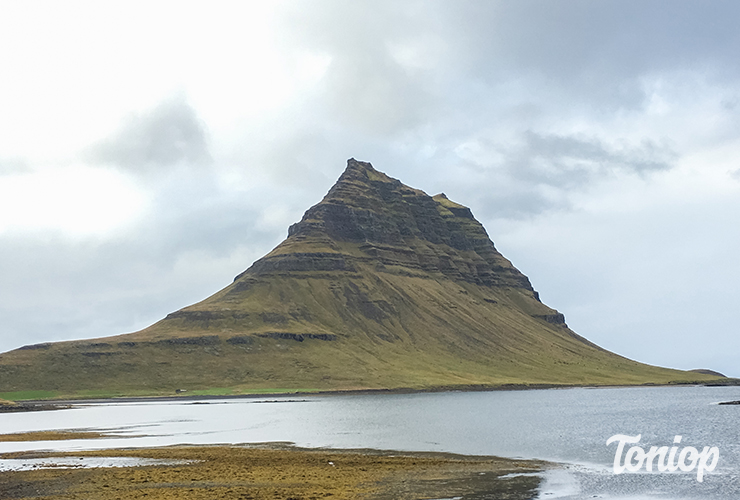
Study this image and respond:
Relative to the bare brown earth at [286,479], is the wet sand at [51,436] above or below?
below

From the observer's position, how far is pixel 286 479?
164ft

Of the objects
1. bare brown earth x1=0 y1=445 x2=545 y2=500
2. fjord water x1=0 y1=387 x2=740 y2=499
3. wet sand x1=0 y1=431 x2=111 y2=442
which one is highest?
bare brown earth x1=0 y1=445 x2=545 y2=500

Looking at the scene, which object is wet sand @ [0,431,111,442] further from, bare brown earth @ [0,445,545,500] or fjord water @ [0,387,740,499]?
bare brown earth @ [0,445,545,500]

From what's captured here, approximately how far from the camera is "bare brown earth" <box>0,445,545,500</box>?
143 ft

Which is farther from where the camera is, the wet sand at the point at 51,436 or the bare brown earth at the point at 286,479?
the wet sand at the point at 51,436

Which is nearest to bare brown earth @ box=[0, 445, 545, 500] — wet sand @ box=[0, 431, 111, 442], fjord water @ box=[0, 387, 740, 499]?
fjord water @ box=[0, 387, 740, 499]

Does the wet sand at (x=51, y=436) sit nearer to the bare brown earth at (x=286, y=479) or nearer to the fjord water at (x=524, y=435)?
the fjord water at (x=524, y=435)

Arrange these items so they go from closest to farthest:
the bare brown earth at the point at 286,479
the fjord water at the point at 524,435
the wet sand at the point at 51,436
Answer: the bare brown earth at the point at 286,479
the fjord water at the point at 524,435
the wet sand at the point at 51,436

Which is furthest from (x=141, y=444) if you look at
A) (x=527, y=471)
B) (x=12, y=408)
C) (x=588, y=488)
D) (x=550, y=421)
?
(x=12, y=408)

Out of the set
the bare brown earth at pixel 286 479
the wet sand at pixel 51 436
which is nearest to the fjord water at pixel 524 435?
the wet sand at pixel 51 436

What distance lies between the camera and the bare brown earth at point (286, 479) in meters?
43.7

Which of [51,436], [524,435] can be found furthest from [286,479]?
[51,436]

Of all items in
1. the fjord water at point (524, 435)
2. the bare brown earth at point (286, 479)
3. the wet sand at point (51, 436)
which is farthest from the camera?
the wet sand at point (51, 436)

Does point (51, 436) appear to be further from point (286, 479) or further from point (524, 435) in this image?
point (524, 435)
